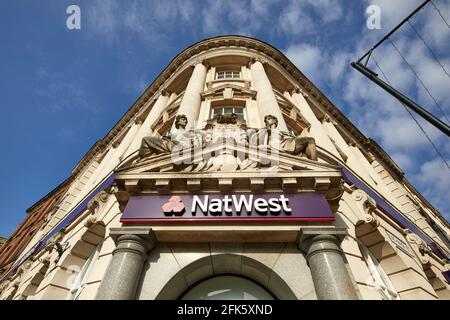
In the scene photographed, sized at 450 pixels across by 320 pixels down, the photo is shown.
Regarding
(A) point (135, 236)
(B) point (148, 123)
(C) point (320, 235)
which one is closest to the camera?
(C) point (320, 235)

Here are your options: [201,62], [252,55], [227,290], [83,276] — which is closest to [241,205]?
[227,290]

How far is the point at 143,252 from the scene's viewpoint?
557 cm

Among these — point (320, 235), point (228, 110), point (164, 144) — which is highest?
point (228, 110)

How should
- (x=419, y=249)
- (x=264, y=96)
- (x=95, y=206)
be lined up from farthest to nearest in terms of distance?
(x=264, y=96), (x=419, y=249), (x=95, y=206)

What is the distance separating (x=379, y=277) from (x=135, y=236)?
7.51m

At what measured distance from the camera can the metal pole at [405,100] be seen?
820 cm

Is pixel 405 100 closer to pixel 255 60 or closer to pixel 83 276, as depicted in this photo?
pixel 255 60

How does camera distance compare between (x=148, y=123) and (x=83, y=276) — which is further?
(x=148, y=123)

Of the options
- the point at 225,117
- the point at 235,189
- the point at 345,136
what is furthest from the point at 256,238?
the point at 345,136

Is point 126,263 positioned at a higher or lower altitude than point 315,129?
lower

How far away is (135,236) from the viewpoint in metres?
5.61

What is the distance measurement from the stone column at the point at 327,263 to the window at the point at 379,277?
310 centimetres
